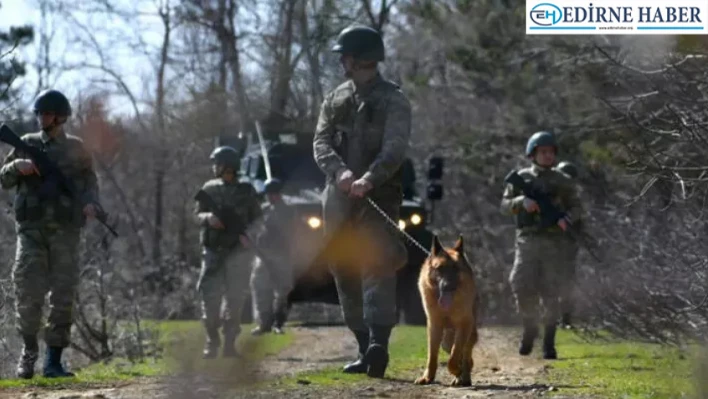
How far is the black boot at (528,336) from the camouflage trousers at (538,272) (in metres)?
0.05

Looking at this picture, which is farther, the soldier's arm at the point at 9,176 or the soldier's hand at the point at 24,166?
the soldier's arm at the point at 9,176

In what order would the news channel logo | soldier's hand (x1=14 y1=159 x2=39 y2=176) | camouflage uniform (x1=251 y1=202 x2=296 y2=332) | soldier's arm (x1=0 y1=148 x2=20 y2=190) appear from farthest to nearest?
camouflage uniform (x1=251 y1=202 x2=296 y2=332) → the news channel logo → soldier's arm (x1=0 y1=148 x2=20 y2=190) → soldier's hand (x1=14 y1=159 x2=39 y2=176)

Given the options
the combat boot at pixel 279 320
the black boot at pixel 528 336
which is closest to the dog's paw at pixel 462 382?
the black boot at pixel 528 336

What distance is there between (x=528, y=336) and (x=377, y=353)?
14.0 feet

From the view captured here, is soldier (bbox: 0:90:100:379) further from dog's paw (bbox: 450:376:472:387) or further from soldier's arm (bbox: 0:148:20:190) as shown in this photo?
dog's paw (bbox: 450:376:472:387)

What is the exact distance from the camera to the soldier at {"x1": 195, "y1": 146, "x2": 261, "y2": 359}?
587 inches

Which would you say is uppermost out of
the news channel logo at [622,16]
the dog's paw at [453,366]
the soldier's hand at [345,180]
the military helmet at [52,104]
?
the news channel logo at [622,16]

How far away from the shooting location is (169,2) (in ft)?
98.1

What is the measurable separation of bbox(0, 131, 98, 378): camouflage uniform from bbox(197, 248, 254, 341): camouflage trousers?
358 centimetres

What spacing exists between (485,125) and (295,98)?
154 inches

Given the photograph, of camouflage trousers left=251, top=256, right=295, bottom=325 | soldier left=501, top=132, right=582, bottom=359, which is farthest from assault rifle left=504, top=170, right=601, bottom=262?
camouflage trousers left=251, top=256, right=295, bottom=325

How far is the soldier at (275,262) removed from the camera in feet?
62.1

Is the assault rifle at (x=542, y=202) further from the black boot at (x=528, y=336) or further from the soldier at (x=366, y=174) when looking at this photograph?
the soldier at (x=366, y=174)

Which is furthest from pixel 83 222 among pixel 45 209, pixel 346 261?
pixel 346 261
